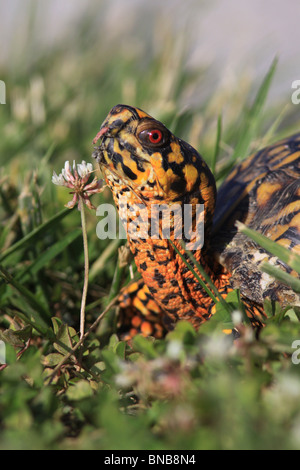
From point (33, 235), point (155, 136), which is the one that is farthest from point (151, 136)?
point (33, 235)

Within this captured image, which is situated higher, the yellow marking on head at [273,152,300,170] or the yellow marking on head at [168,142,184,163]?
the yellow marking on head at [168,142,184,163]

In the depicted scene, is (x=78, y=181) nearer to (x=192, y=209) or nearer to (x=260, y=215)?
(x=192, y=209)

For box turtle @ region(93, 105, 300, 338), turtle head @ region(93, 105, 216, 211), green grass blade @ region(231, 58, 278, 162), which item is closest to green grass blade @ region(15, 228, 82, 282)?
box turtle @ region(93, 105, 300, 338)

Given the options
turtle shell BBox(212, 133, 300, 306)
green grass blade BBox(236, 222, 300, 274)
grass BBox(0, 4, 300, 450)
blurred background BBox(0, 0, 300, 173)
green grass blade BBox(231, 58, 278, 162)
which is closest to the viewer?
grass BBox(0, 4, 300, 450)

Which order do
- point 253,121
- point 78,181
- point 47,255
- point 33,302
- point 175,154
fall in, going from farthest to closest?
point 253,121, point 47,255, point 33,302, point 175,154, point 78,181

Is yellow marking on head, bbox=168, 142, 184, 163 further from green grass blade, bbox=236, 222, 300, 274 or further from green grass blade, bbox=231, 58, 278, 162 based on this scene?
green grass blade, bbox=231, 58, 278, 162

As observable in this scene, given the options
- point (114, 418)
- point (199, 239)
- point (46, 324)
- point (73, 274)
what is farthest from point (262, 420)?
point (73, 274)

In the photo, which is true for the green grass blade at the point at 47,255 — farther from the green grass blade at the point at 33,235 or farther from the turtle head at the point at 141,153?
the turtle head at the point at 141,153

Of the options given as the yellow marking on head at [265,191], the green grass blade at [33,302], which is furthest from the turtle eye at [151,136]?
the green grass blade at [33,302]
